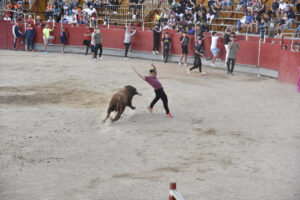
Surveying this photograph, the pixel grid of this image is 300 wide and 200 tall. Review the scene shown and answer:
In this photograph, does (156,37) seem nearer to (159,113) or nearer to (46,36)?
(46,36)

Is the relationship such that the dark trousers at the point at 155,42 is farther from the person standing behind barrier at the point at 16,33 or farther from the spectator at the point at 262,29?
the person standing behind barrier at the point at 16,33

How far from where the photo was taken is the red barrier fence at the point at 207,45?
17.2 m

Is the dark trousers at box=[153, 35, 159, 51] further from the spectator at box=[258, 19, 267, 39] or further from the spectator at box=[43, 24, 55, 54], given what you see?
the spectator at box=[43, 24, 55, 54]

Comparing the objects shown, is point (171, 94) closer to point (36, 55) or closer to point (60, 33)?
point (36, 55)

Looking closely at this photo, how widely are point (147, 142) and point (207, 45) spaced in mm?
13326

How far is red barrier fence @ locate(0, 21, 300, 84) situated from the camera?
1720 centimetres

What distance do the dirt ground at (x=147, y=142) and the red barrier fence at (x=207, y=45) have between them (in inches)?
41.8

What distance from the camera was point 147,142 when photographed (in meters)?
9.43

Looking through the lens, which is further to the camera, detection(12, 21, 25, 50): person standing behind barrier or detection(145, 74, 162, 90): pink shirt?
detection(12, 21, 25, 50): person standing behind barrier

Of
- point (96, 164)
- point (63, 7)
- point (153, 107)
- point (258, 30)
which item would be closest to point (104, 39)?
point (63, 7)

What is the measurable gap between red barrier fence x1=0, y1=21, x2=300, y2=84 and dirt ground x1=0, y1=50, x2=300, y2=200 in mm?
1061

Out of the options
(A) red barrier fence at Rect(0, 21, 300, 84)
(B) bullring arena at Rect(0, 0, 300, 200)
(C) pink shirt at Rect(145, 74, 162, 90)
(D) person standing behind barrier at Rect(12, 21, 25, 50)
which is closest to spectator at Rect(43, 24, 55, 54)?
(B) bullring arena at Rect(0, 0, 300, 200)

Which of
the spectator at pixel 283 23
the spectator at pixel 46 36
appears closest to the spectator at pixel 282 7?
the spectator at pixel 283 23

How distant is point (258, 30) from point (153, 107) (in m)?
10.9
